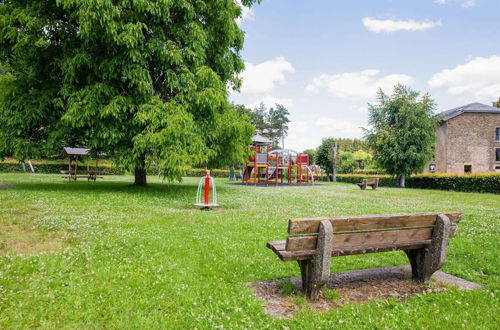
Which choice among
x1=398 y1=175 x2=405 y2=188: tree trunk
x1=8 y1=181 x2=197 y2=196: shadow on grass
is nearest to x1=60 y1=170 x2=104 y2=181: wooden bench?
x1=8 y1=181 x2=197 y2=196: shadow on grass

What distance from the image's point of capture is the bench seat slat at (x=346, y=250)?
3.55 metres

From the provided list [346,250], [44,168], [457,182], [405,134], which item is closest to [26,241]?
[346,250]

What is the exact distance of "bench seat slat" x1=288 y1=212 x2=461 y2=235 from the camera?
11.4ft

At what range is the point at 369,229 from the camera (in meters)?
3.84

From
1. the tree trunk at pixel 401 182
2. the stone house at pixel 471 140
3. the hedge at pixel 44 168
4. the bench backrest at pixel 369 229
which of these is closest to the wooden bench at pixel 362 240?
the bench backrest at pixel 369 229

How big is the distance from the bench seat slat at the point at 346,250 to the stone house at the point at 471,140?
4606cm

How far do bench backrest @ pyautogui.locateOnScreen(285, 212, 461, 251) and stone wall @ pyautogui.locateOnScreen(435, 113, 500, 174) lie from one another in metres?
45.8

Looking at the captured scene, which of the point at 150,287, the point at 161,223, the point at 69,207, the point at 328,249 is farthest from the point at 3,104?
the point at 328,249

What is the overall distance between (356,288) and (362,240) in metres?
0.78

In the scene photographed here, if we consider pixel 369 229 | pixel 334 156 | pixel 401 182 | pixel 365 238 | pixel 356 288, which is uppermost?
pixel 334 156

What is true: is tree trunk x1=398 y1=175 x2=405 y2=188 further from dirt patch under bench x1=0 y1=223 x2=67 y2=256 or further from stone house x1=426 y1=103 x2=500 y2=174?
dirt patch under bench x1=0 y1=223 x2=67 y2=256

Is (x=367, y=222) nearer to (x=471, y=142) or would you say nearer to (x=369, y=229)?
(x=369, y=229)

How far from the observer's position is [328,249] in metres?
3.57

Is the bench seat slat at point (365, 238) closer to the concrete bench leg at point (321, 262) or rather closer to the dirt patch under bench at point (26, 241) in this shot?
the concrete bench leg at point (321, 262)
